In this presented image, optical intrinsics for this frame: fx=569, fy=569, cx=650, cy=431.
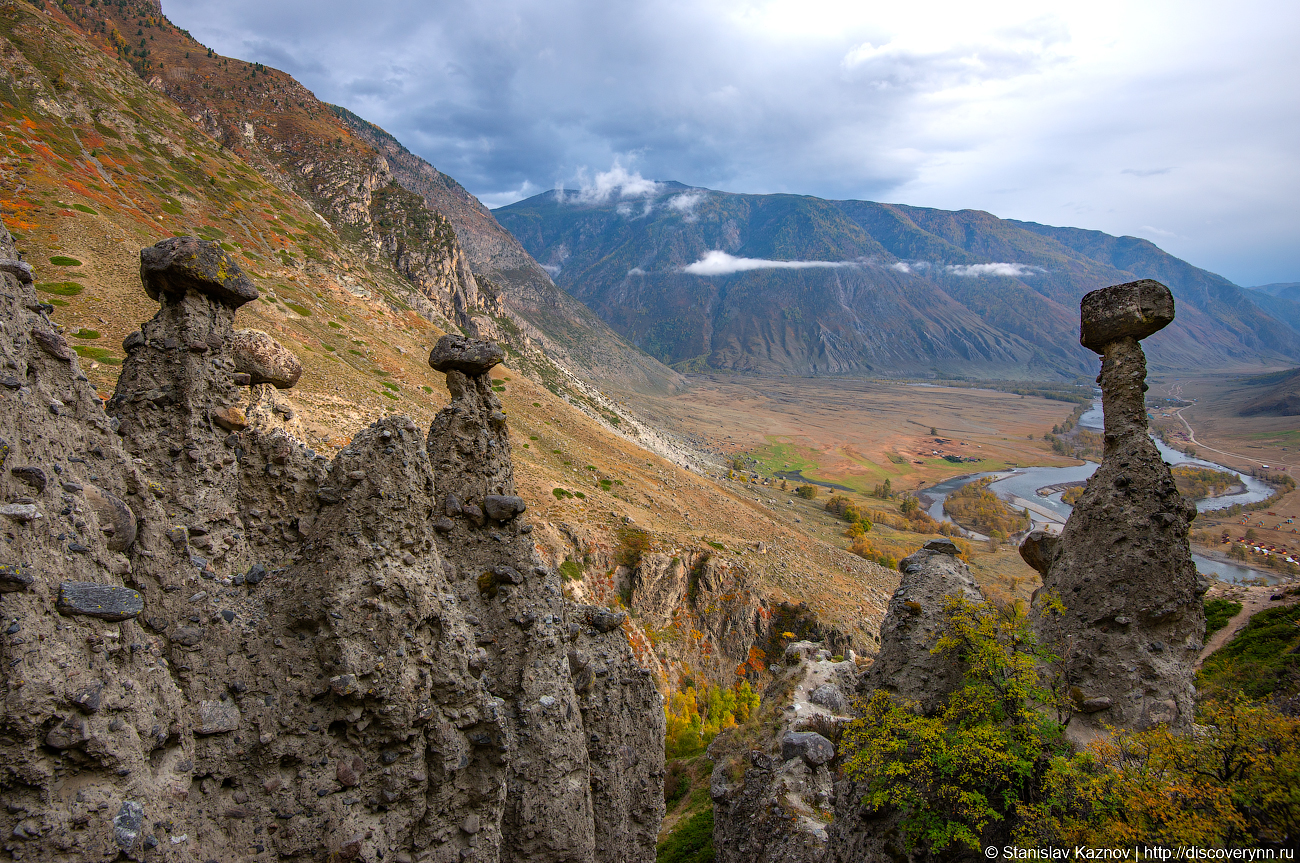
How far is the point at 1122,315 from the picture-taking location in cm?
1566

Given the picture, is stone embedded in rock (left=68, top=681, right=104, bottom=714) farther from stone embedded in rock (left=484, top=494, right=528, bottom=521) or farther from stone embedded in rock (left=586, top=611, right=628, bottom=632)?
stone embedded in rock (left=586, top=611, right=628, bottom=632)

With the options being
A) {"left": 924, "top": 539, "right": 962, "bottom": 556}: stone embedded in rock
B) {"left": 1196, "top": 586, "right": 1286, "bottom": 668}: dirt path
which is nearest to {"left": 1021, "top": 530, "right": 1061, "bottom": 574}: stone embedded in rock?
{"left": 924, "top": 539, "right": 962, "bottom": 556}: stone embedded in rock

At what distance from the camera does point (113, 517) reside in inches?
294

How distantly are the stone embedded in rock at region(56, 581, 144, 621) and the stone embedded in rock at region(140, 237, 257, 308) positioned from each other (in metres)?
5.07

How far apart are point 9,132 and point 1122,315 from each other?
3151 inches

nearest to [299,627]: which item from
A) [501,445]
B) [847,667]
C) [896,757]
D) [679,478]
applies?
[501,445]

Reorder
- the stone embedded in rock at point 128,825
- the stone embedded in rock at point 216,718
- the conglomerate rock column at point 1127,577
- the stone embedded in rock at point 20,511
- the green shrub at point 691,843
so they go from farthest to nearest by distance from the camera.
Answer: the green shrub at point 691,843, the conglomerate rock column at point 1127,577, the stone embedded in rock at point 216,718, the stone embedded in rock at point 128,825, the stone embedded in rock at point 20,511

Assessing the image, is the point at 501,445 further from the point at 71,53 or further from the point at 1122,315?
the point at 71,53

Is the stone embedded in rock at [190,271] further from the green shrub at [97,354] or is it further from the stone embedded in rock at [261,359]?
the green shrub at [97,354]

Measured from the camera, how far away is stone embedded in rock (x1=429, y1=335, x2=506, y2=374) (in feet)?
42.1

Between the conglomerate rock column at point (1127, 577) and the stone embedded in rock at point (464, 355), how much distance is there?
51.3 feet

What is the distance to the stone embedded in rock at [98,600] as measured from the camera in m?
6.26

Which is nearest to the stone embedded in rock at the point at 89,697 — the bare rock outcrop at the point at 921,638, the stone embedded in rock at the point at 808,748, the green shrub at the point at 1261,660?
the bare rock outcrop at the point at 921,638

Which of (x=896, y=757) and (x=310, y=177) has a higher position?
(x=310, y=177)
